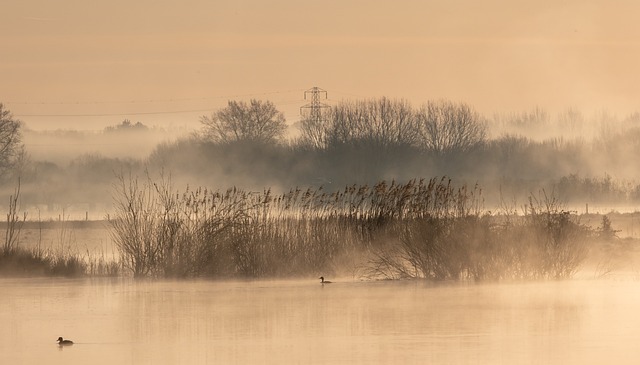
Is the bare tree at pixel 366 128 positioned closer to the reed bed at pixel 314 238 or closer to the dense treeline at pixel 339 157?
the dense treeline at pixel 339 157

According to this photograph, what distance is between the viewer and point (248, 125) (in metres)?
78.1

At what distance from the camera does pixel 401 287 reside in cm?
2069

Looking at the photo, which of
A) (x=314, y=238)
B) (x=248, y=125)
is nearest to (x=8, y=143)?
(x=248, y=125)

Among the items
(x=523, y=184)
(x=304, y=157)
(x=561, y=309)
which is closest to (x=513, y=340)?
(x=561, y=309)

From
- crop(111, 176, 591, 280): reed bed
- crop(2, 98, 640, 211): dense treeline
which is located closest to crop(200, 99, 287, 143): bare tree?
crop(2, 98, 640, 211): dense treeline

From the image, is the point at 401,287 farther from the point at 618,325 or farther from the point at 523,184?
the point at 523,184

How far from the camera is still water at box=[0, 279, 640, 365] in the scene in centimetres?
1356

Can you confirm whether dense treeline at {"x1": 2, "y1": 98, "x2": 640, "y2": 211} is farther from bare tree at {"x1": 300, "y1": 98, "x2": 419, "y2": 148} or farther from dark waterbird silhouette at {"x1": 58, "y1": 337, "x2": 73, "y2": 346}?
dark waterbird silhouette at {"x1": 58, "y1": 337, "x2": 73, "y2": 346}

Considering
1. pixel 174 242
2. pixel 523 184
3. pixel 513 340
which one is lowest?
pixel 513 340

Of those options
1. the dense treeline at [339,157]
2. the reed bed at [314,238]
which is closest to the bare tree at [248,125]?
the dense treeline at [339,157]

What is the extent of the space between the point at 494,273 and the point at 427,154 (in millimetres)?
54142

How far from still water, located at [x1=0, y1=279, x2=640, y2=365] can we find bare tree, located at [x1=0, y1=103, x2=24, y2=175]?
47.1 m

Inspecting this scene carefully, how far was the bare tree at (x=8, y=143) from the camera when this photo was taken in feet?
222

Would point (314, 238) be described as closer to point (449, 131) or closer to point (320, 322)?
point (320, 322)
